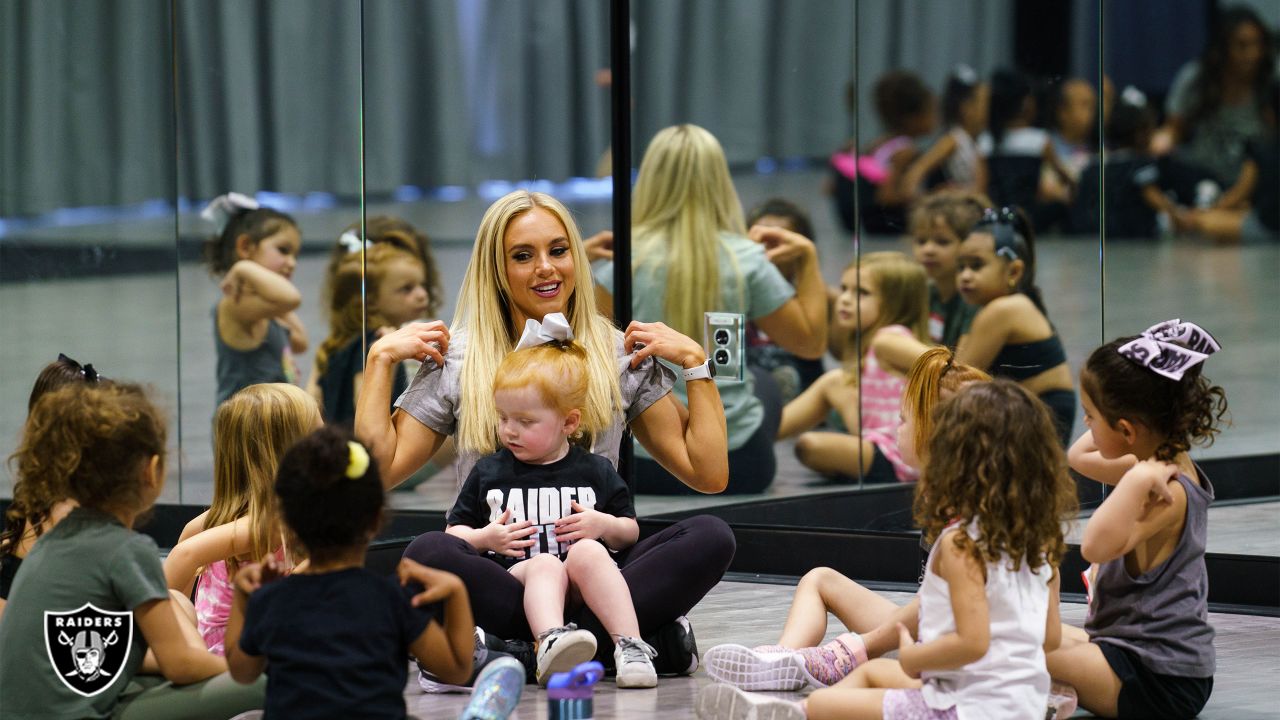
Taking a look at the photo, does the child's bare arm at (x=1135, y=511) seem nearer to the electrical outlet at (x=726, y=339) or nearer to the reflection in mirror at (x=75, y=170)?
the electrical outlet at (x=726, y=339)

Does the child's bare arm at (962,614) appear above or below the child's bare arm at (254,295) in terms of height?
below

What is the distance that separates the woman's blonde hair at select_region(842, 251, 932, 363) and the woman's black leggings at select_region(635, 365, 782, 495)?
26cm

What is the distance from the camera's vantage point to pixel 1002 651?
9.93ft

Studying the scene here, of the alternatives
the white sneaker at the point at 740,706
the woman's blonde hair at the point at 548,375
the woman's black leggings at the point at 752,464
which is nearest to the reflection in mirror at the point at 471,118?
the woman's black leggings at the point at 752,464

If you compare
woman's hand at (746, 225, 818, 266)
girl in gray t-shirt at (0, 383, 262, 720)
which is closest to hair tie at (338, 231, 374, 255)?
woman's hand at (746, 225, 818, 266)

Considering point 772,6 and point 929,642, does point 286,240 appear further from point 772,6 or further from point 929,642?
point 929,642

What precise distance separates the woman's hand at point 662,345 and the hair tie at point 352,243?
6.02 ft

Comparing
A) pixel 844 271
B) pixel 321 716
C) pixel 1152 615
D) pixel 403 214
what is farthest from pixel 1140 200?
pixel 321 716

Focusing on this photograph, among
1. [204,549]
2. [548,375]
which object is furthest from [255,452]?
[548,375]

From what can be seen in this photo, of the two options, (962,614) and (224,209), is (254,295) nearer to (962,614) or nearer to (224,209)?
(224,209)

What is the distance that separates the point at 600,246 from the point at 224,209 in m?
1.29

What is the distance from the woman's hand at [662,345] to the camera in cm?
388

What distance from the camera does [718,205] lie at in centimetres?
555

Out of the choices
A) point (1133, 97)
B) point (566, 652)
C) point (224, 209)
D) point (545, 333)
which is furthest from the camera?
point (1133, 97)
